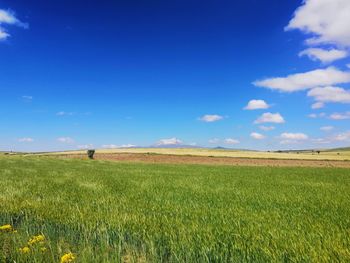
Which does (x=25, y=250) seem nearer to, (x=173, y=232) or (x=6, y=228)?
(x=6, y=228)

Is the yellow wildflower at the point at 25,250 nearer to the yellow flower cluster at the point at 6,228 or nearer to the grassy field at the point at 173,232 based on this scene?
the grassy field at the point at 173,232

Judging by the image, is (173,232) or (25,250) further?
(173,232)

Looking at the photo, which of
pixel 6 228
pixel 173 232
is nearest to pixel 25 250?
pixel 6 228

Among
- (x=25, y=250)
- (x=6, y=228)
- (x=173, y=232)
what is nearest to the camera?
(x=25, y=250)

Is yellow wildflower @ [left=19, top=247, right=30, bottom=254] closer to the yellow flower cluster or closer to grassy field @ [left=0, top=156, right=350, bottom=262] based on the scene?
grassy field @ [left=0, top=156, right=350, bottom=262]

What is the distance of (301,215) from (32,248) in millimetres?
7491

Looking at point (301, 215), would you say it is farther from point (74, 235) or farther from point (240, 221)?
point (74, 235)

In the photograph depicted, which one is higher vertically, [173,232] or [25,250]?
[25,250]

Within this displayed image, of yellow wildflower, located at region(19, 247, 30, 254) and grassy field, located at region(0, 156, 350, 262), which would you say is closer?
yellow wildflower, located at region(19, 247, 30, 254)

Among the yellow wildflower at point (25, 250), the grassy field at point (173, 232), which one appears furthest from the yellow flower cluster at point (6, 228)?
the yellow wildflower at point (25, 250)

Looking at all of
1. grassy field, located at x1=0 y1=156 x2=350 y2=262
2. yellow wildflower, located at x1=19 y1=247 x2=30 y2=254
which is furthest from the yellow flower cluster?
yellow wildflower, located at x1=19 y1=247 x2=30 y2=254

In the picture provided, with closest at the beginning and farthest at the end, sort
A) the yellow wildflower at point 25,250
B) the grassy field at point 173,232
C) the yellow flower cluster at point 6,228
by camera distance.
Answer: the yellow wildflower at point 25,250 → the grassy field at point 173,232 → the yellow flower cluster at point 6,228

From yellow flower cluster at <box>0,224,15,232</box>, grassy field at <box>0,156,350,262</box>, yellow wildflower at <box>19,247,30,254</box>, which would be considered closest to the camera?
yellow wildflower at <box>19,247,30,254</box>

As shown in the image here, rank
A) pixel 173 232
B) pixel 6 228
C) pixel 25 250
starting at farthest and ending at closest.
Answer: pixel 173 232 → pixel 6 228 → pixel 25 250
